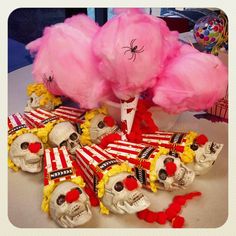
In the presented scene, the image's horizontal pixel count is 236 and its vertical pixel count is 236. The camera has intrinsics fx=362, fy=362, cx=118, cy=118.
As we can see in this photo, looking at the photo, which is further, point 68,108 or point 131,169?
point 68,108

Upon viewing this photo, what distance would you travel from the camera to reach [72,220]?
610mm

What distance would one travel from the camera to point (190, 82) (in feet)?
2.47

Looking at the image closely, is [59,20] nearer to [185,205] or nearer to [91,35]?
[91,35]

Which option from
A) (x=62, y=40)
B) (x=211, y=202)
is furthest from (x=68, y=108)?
(x=211, y=202)

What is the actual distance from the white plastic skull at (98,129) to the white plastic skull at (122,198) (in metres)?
0.20

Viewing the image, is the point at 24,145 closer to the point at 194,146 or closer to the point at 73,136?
the point at 73,136

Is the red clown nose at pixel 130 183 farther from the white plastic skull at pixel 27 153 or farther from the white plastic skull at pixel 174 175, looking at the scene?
the white plastic skull at pixel 27 153

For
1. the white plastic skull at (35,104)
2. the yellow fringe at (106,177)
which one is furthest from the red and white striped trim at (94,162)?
the white plastic skull at (35,104)

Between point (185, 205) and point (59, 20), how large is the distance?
18.7 inches

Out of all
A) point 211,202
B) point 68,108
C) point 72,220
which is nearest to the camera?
point 72,220

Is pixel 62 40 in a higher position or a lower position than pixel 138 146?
higher

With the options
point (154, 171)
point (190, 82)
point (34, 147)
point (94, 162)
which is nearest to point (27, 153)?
point (34, 147)

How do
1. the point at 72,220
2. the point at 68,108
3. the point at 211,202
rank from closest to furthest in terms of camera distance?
the point at 72,220 < the point at 211,202 < the point at 68,108

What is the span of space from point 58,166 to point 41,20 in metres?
0.33
